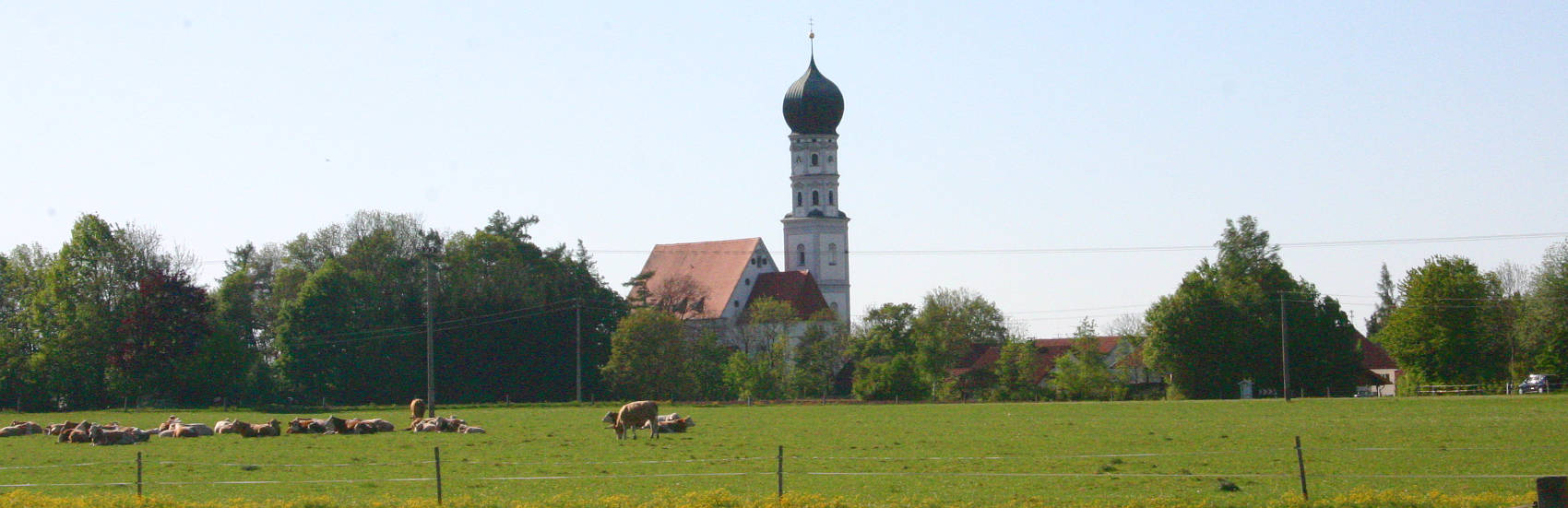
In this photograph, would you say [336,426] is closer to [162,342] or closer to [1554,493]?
[1554,493]

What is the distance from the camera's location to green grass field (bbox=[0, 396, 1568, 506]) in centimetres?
2381

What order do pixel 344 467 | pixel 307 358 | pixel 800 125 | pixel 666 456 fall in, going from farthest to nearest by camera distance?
pixel 800 125, pixel 307 358, pixel 666 456, pixel 344 467

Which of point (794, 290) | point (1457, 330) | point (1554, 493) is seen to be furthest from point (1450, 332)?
point (1554, 493)

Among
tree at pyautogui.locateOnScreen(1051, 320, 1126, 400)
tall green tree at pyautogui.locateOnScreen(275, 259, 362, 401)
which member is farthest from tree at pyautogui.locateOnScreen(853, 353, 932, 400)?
tall green tree at pyautogui.locateOnScreen(275, 259, 362, 401)

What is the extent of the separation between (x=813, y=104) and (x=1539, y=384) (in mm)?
72596

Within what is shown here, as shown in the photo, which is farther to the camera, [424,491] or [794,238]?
[794,238]

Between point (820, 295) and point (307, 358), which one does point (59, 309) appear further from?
point (820, 295)

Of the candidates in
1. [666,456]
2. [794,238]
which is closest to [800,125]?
[794,238]

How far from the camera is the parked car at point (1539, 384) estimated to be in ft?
257

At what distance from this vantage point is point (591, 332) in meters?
99.4

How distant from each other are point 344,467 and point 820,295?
103 metres

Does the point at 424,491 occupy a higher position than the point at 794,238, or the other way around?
the point at 794,238

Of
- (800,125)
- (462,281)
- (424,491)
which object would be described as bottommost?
(424,491)

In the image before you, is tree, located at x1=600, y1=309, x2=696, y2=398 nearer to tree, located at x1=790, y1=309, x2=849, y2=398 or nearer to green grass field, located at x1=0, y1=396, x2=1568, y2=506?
tree, located at x1=790, y1=309, x2=849, y2=398
